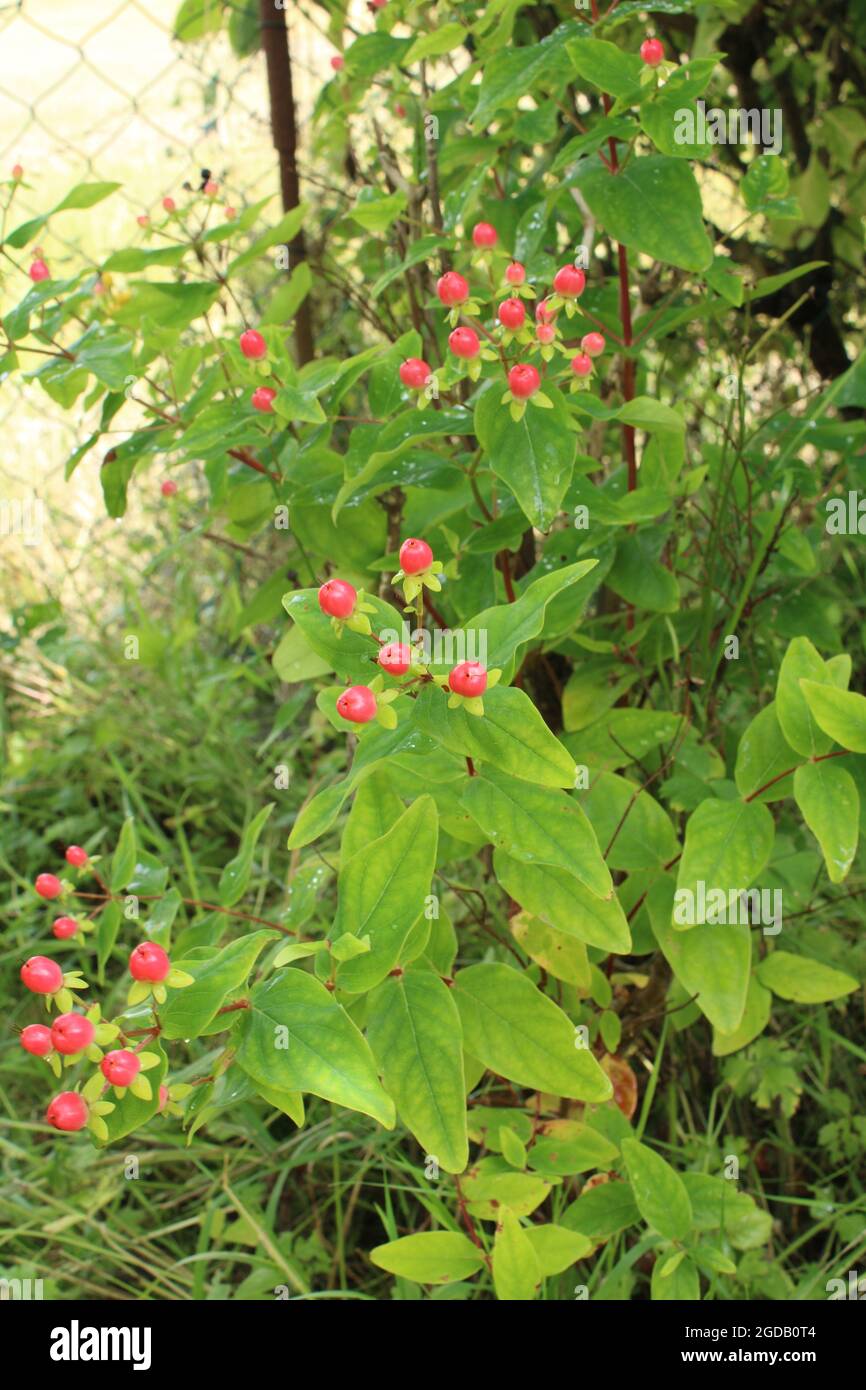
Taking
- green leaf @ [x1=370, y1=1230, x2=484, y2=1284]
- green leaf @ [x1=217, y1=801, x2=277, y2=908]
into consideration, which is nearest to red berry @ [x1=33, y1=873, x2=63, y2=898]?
green leaf @ [x1=217, y1=801, x2=277, y2=908]

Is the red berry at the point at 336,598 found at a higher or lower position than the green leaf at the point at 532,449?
lower

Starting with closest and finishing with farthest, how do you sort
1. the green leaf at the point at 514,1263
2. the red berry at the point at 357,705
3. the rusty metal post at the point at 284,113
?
the red berry at the point at 357,705 < the green leaf at the point at 514,1263 < the rusty metal post at the point at 284,113

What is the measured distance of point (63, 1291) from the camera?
105 centimetres

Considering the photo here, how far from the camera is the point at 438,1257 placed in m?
0.76

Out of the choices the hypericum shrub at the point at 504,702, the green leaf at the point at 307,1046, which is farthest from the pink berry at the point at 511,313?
the green leaf at the point at 307,1046

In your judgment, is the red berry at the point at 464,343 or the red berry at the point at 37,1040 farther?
the red berry at the point at 464,343

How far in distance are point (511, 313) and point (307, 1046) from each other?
403 mm

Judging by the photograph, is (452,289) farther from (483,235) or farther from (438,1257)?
(438,1257)

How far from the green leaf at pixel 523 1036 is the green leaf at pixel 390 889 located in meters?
0.13

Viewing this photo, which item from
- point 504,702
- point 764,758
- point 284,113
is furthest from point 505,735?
point 284,113

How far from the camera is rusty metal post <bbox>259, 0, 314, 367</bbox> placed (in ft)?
4.24

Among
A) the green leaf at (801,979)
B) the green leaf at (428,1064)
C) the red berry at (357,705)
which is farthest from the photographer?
the green leaf at (801,979)

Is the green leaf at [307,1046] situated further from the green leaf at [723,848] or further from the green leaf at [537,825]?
the green leaf at [723,848]

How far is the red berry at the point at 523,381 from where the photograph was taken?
64 cm
